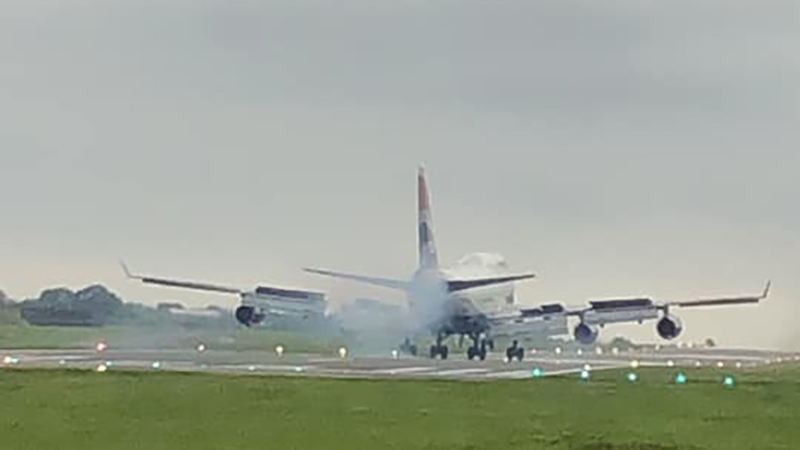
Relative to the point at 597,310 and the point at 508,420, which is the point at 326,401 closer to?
the point at 508,420

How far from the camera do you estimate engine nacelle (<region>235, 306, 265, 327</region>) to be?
10350 centimetres

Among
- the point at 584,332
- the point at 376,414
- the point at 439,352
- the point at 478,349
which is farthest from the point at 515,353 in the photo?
the point at 376,414

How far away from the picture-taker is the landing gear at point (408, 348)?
104750 millimetres

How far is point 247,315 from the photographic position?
103562 mm

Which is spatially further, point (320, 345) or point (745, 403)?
point (320, 345)

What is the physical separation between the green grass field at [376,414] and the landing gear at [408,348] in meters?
45.6

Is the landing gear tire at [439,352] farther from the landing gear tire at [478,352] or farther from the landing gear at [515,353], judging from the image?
the landing gear at [515,353]

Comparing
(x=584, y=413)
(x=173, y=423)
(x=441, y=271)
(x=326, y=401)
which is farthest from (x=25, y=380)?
(x=441, y=271)

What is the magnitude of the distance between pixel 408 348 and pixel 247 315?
35.7ft

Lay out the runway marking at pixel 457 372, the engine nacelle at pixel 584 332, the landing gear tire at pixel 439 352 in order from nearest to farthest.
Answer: the runway marking at pixel 457 372 → the landing gear tire at pixel 439 352 → the engine nacelle at pixel 584 332

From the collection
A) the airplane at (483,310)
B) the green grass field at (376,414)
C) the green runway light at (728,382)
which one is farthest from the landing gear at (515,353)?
the green grass field at (376,414)

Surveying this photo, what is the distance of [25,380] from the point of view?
53531mm

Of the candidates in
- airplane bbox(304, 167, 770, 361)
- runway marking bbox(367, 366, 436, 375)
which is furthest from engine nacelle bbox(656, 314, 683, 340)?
runway marking bbox(367, 366, 436, 375)

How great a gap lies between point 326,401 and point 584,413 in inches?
294
